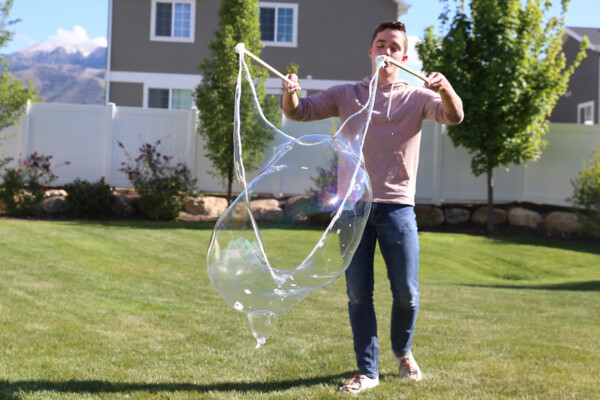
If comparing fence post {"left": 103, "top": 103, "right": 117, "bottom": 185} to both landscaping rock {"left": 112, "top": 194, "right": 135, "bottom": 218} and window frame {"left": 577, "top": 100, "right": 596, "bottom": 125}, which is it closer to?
landscaping rock {"left": 112, "top": 194, "right": 135, "bottom": 218}

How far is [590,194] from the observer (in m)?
14.3

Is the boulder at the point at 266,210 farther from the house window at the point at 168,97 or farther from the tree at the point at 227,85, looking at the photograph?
the house window at the point at 168,97

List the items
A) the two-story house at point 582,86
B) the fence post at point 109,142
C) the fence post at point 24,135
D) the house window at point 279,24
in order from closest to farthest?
the fence post at point 24,135 → the fence post at point 109,142 → the house window at point 279,24 → the two-story house at point 582,86

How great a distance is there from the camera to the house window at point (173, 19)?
21.2 meters

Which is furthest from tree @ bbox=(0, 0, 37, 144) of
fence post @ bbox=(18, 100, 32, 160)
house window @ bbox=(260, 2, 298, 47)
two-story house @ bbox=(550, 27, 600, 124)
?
two-story house @ bbox=(550, 27, 600, 124)

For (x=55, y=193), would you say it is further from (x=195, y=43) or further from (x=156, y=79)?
(x=195, y=43)

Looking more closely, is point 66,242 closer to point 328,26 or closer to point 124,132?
point 124,132

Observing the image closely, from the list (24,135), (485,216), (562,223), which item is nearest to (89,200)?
(24,135)

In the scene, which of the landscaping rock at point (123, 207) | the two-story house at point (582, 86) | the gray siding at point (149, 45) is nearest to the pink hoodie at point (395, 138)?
the landscaping rock at point (123, 207)

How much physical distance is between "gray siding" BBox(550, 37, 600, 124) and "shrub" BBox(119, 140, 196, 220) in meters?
16.1

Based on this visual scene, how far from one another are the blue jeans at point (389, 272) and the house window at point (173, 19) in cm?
1843

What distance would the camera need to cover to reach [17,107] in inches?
591

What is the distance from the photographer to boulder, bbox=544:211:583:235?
15.3 m

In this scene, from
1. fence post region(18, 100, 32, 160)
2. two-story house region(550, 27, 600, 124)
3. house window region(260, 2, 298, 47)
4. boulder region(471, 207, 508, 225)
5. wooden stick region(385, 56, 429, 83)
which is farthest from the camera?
two-story house region(550, 27, 600, 124)
